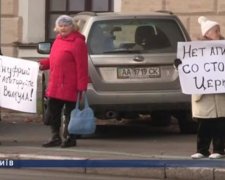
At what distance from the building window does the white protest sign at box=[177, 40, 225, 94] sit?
673 centimetres

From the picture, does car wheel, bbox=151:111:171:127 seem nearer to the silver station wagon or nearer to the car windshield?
the silver station wagon

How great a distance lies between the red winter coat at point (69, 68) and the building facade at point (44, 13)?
16.6ft

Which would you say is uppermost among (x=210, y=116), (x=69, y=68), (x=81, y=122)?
(x=69, y=68)

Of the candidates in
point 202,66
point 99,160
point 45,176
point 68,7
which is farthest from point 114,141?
point 68,7

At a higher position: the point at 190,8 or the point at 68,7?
the point at 190,8

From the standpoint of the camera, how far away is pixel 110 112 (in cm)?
1100

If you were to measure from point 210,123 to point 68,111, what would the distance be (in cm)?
192

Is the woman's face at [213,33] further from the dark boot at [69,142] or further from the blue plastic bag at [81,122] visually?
the dark boot at [69,142]

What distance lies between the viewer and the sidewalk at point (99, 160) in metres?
6.90

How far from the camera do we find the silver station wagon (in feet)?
A: 35.6

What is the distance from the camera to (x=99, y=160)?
22.8 ft

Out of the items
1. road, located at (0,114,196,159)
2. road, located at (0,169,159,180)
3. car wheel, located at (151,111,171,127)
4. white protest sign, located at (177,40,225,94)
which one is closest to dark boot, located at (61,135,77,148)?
road, located at (0,114,196,159)

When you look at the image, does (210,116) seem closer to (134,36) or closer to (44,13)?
(134,36)

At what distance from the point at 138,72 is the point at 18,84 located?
162cm
